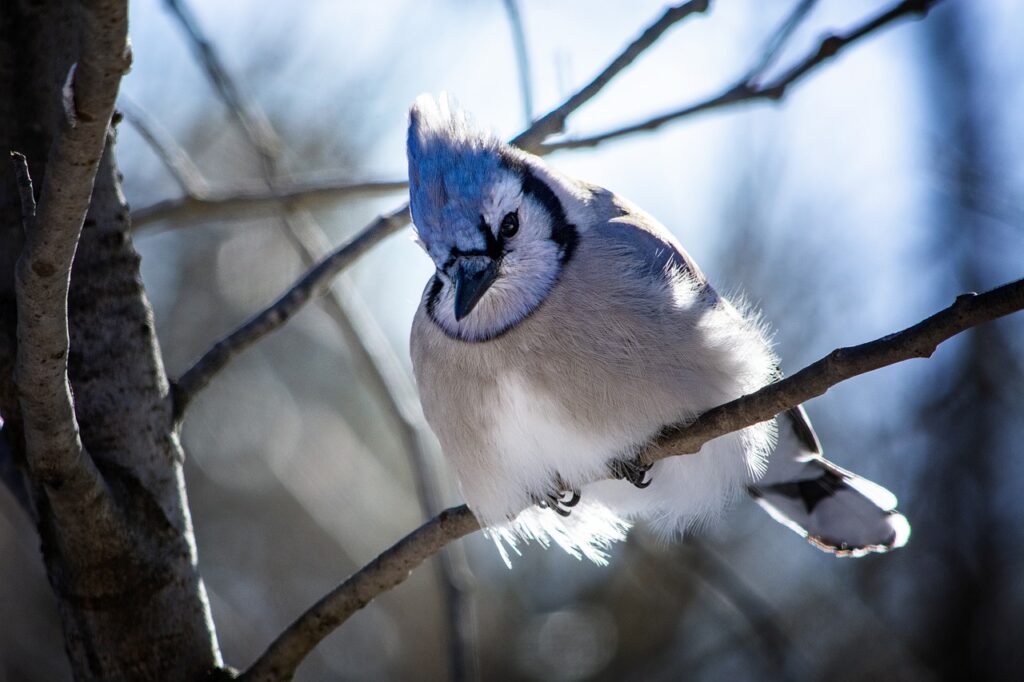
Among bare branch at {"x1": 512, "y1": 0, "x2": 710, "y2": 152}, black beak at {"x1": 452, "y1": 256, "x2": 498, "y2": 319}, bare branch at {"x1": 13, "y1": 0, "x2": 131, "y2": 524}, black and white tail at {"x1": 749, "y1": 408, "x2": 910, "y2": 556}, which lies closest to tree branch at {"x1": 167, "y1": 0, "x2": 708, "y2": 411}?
bare branch at {"x1": 512, "y1": 0, "x2": 710, "y2": 152}

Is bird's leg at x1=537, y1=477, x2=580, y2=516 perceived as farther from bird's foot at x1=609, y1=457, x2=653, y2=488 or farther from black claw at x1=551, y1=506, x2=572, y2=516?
bird's foot at x1=609, y1=457, x2=653, y2=488

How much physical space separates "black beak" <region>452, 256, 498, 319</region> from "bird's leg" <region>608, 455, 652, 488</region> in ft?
1.46

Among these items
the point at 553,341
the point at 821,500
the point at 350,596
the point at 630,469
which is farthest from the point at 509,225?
the point at 821,500

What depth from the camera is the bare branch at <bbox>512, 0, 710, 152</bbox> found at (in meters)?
1.80

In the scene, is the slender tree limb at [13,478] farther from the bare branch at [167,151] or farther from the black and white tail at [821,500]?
the black and white tail at [821,500]

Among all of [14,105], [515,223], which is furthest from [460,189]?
[14,105]

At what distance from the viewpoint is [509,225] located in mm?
2031

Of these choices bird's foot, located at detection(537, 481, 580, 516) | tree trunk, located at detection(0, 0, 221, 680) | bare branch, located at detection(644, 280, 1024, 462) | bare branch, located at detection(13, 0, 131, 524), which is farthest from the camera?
bird's foot, located at detection(537, 481, 580, 516)

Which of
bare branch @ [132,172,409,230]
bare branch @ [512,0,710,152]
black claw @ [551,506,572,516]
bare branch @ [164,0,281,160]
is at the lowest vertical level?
black claw @ [551,506,572,516]

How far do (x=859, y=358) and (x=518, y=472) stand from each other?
33.6 inches

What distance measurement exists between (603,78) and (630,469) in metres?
0.79

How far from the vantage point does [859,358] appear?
1.37 metres

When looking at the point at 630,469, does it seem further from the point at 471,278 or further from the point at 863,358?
the point at 863,358

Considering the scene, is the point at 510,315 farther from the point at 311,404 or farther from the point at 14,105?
the point at 311,404
